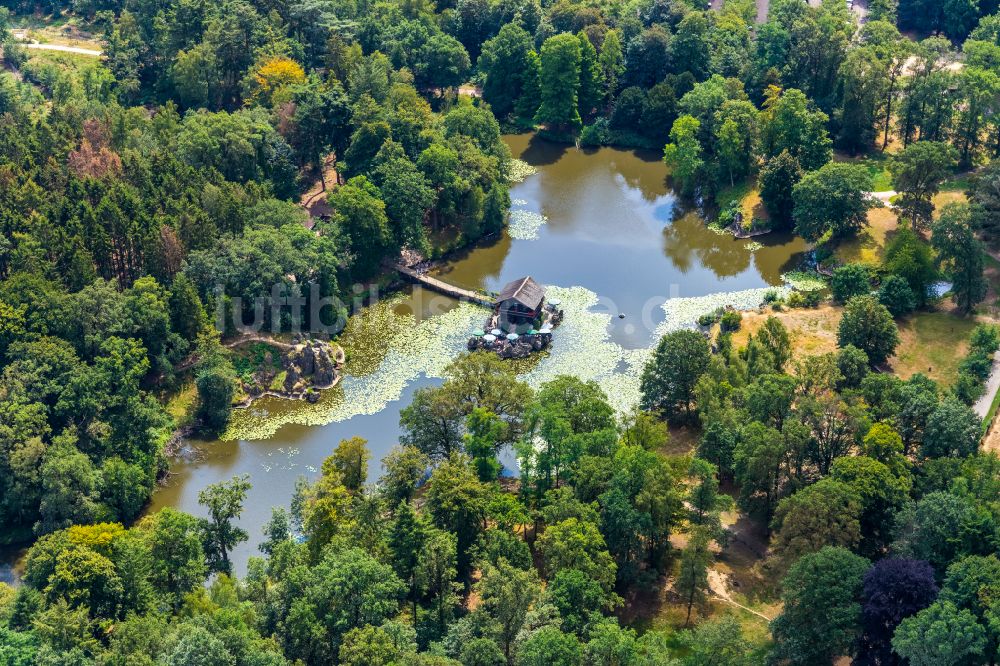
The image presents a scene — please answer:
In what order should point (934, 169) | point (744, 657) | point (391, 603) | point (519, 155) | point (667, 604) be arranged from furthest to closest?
point (519, 155) → point (934, 169) → point (667, 604) → point (391, 603) → point (744, 657)

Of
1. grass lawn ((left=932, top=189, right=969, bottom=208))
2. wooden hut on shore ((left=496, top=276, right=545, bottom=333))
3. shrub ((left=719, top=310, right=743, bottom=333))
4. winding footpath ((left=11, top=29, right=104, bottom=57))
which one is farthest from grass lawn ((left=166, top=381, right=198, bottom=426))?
grass lawn ((left=932, top=189, right=969, bottom=208))

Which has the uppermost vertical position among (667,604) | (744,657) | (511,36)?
(511,36)

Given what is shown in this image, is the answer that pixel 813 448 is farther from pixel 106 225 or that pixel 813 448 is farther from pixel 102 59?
pixel 102 59

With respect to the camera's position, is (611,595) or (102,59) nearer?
(611,595)

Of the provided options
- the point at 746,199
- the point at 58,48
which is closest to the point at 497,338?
the point at 746,199

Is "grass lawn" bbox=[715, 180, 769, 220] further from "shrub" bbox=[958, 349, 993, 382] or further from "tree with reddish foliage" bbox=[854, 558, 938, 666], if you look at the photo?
"tree with reddish foliage" bbox=[854, 558, 938, 666]

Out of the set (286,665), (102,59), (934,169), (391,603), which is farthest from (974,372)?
(102,59)

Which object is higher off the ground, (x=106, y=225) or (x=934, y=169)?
(x=934, y=169)

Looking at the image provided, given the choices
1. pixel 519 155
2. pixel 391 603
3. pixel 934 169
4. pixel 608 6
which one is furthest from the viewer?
pixel 608 6
